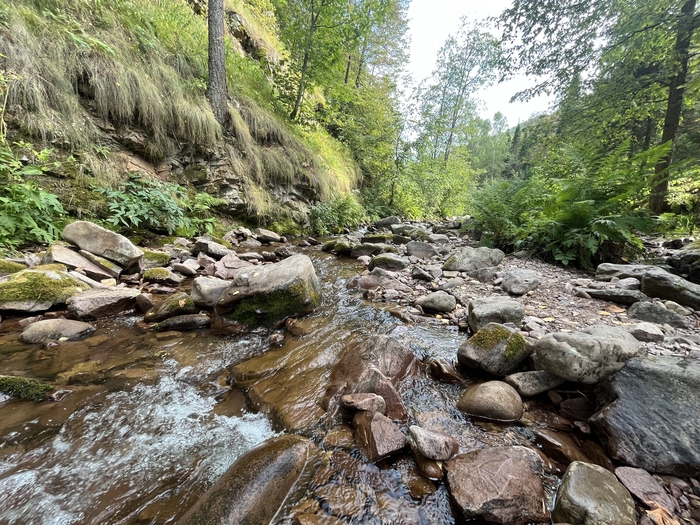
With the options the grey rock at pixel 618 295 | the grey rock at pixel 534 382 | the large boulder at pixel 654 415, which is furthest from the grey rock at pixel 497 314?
the grey rock at pixel 618 295

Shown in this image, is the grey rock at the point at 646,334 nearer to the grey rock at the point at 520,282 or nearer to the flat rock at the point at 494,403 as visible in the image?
the flat rock at the point at 494,403

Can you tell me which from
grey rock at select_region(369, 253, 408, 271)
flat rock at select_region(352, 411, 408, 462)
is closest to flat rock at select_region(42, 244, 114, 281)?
flat rock at select_region(352, 411, 408, 462)

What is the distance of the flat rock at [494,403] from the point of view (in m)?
1.92

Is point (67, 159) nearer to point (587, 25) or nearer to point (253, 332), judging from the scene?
point (253, 332)

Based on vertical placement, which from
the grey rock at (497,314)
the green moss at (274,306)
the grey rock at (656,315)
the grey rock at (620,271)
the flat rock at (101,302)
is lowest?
the flat rock at (101,302)

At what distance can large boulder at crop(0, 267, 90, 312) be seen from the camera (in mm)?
2949

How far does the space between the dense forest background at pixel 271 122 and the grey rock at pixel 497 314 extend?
8.56ft

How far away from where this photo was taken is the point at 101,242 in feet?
13.7

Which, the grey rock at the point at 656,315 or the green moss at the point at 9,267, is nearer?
the grey rock at the point at 656,315

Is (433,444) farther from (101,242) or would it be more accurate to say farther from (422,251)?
(422,251)

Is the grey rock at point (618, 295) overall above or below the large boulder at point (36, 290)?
above

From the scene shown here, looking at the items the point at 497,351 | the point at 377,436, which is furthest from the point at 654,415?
the point at 377,436

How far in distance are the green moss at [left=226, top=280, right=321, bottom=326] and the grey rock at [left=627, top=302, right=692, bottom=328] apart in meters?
3.67

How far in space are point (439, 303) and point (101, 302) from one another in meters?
4.12
